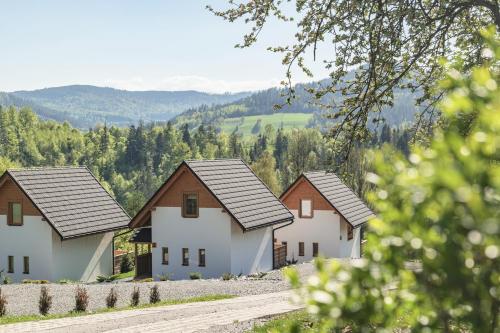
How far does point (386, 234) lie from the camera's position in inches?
105

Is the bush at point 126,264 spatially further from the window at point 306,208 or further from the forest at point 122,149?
the forest at point 122,149

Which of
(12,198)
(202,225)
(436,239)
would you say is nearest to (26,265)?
(12,198)

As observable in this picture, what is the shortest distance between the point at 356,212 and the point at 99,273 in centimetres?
1724

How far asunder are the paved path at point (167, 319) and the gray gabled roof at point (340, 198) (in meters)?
20.8

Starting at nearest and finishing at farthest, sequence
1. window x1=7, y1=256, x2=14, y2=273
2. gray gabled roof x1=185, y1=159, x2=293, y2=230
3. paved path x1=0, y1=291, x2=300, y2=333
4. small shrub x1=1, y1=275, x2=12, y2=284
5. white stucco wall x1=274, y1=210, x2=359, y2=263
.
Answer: paved path x1=0, y1=291, x2=300, y2=333 < small shrub x1=1, y1=275, x2=12, y2=284 < gray gabled roof x1=185, y1=159, x2=293, y2=230 < window x1=7, y1=256, x2=14, y2=273 < white stucco wall x1=274, y1=210, x2=359, y2=263

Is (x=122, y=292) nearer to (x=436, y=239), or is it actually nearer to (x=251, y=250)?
(x=251, y=250)

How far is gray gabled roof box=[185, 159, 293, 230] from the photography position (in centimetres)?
3284

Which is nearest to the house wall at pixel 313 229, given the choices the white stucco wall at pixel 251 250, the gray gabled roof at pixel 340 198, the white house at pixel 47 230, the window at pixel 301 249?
the window at pixel 301 249

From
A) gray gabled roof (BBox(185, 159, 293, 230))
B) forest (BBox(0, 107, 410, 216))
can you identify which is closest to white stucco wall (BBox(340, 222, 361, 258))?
gray gabled roof (BBox(185, 159, 293, 230))

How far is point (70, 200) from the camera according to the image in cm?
3500

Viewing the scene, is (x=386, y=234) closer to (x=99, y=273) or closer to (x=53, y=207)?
(x=53, y=207)

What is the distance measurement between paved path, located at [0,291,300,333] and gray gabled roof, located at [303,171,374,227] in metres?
20.8

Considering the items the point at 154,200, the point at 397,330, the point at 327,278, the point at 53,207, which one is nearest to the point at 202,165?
the point at 154,200

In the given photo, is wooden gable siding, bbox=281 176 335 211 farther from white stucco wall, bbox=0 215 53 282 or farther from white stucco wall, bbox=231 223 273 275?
white stucco wall, bbox=0 215 53 282
